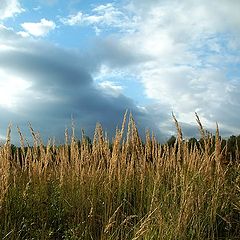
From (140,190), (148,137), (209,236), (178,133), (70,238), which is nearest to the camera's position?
(70,238)

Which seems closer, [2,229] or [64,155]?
[2,229]

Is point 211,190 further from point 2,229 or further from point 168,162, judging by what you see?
point 2,229

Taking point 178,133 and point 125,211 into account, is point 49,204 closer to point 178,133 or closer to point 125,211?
point 125,211

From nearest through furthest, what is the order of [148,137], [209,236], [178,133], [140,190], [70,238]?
[70,238] < [209,236] < [178,133] < [140,190] < [148,137]

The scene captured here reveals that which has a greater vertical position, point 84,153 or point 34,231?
point 84,153

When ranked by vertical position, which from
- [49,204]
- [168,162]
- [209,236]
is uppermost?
[168,162]

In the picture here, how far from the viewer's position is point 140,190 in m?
5.71

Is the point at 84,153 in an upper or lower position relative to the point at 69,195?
upper

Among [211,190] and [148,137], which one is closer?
[211,190]

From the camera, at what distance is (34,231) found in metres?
4.82

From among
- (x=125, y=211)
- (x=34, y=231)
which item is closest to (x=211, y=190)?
(x=125, y=211)

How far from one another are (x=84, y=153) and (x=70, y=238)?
1442 millimetres

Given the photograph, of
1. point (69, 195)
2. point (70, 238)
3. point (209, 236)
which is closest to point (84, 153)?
point (69, 195)

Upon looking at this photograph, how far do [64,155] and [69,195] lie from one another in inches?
51.3
